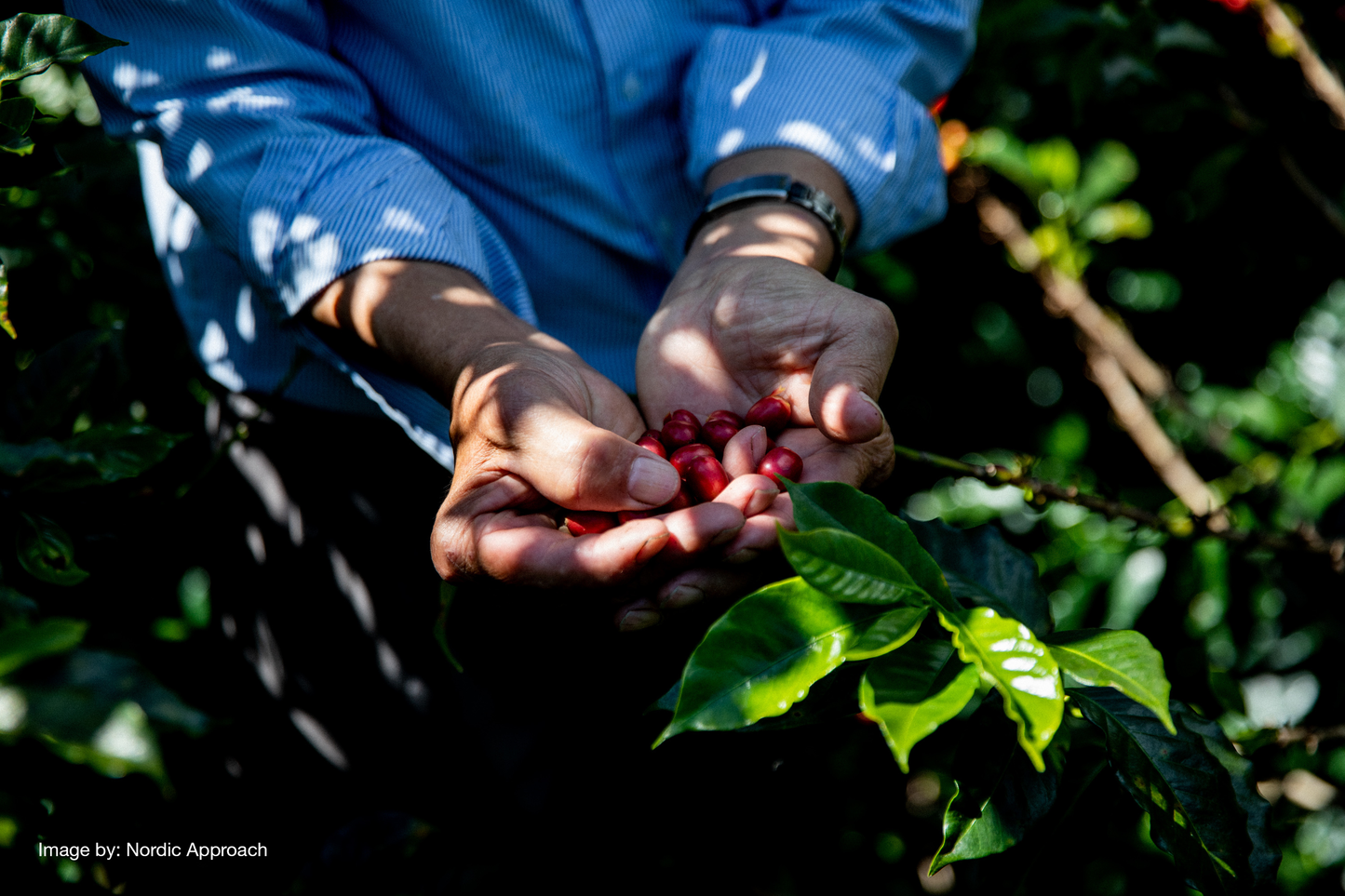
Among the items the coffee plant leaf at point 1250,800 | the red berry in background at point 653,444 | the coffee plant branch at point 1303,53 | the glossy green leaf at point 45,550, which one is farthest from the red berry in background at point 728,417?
the coffee plant branch at point 1303,53

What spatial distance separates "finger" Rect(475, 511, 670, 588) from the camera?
108 cm

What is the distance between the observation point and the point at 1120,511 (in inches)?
54.0

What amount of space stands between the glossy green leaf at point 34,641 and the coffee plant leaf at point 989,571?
98 centimetres

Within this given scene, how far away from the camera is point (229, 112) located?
149 centimetres

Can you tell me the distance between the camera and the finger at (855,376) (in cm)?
118

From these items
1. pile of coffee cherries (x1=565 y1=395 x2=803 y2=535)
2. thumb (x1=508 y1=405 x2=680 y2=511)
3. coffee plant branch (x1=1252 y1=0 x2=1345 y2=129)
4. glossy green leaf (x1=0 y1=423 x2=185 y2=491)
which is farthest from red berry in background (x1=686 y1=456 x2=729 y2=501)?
coffee plant branch (x1=1252 y1=0 x2=1345 y2=129)

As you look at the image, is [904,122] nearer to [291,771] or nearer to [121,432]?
A: [121,432]

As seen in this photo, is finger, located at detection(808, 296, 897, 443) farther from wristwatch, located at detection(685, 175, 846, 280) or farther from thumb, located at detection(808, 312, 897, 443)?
wristwatch, located at detection(685, 175, 846, 280)

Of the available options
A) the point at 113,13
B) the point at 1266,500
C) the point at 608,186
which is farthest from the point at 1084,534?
the point at 113,13

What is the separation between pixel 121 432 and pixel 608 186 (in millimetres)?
992

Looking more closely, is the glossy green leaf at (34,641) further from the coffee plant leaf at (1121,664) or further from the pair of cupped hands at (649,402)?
the coffee plant leaf at (1121,664)

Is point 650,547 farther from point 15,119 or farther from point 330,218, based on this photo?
point 15,119

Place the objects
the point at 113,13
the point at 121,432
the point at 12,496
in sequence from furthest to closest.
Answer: the point at 113,13
the point at 121,432
the point at 12,496

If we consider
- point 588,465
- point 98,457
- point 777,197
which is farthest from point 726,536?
point 98,457
